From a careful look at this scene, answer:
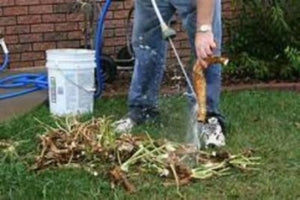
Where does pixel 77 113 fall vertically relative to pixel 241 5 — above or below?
below

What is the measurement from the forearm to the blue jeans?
1.41 feet

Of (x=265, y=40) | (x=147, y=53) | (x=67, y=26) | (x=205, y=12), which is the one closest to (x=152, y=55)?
(x=147, y=53)

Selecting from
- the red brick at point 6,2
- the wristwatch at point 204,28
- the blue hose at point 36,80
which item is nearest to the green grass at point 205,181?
the blue hose at point 36,80

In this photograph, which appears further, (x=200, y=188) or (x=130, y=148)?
(x=130, y=148)

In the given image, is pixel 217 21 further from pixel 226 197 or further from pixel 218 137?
pixel 226 197

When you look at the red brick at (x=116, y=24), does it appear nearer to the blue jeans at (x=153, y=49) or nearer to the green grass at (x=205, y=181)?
the green grass at (x=205, y=181)

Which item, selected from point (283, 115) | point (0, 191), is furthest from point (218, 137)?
point (0, 191)

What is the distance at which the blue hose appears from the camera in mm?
6020

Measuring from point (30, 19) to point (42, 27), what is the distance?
115 millimetres

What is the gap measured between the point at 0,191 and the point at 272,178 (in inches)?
49.6

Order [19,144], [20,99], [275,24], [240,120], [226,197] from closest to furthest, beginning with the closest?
[226,197] < [19,144] < [240,120] < [20,99] < [275,24]

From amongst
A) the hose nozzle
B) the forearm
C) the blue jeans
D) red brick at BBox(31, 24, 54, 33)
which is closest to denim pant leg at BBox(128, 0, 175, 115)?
the blue jeans

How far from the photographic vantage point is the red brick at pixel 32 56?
7.03m

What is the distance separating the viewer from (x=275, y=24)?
6.62 metres
